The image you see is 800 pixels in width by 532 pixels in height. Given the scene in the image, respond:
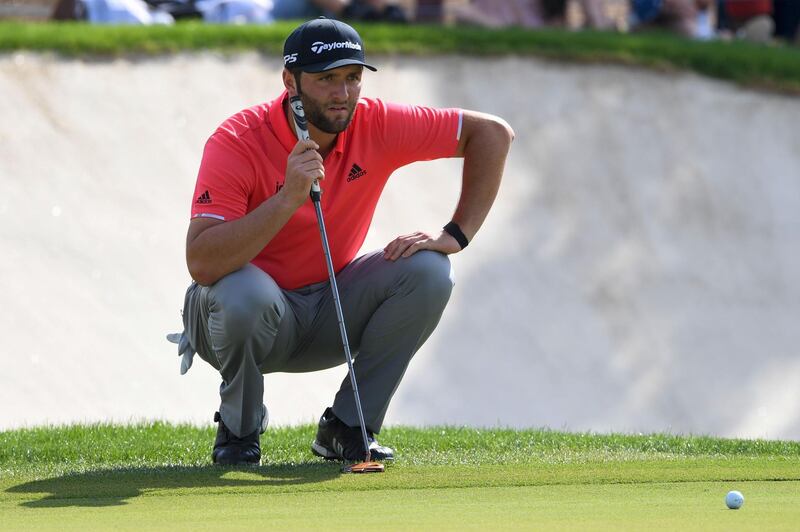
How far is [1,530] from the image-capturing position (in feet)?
12.6

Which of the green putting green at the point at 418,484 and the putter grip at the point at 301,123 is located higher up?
the putter grip at the point at 301,123

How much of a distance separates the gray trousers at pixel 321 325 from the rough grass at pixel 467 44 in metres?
6.31

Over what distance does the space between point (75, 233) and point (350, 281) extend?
17.7 feet

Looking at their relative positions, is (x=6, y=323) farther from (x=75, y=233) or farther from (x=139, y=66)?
(x=139, y=66)

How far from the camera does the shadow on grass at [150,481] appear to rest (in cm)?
450

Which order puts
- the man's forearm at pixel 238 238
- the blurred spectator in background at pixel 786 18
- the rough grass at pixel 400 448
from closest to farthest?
the man's forearm at pixel 238 238, the rough grass at pixel 400 448, the blurred spectator in background at pixel 786 18

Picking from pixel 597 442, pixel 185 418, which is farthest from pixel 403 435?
pixel 185 418

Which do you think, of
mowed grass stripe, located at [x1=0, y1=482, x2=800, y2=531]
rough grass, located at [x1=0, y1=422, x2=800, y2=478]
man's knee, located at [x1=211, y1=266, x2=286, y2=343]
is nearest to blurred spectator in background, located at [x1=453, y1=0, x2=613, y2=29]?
rough grass, located at [x1=0, y1=422, x2=800, y2=478]

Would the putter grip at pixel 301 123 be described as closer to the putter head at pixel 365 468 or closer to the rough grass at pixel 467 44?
the putter head at pixel 365 468

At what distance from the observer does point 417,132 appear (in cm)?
566

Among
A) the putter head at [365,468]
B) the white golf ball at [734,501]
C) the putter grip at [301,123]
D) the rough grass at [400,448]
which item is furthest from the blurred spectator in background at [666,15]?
the white golf ball at [734,501]

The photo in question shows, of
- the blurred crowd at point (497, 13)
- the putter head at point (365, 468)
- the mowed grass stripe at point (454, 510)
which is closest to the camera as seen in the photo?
the mowed grass stripe at point (454, 510)

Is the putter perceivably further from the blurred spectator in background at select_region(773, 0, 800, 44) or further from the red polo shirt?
the blurred spectator in background at select_region(773, 0, 800, 44)

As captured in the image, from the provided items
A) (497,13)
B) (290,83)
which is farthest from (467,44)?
(290,83)
